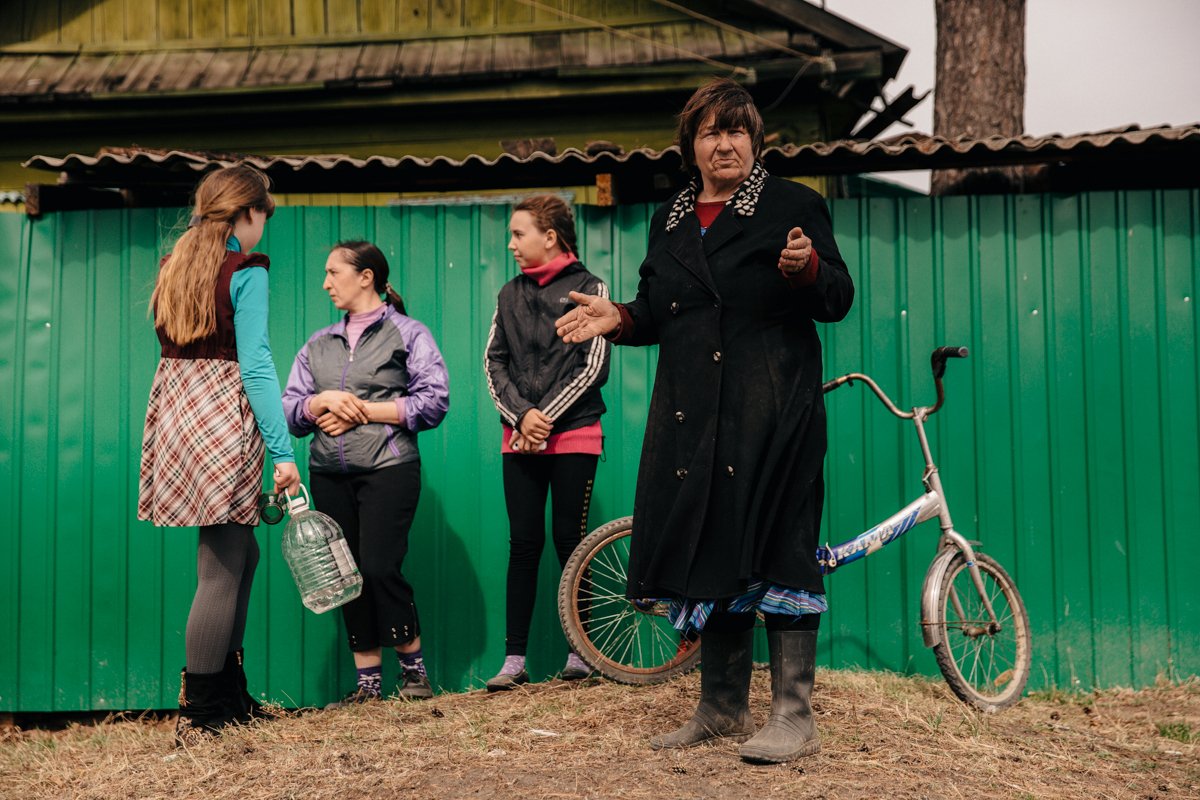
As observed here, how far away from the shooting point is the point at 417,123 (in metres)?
8.84

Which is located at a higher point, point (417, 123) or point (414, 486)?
point (417, 123)

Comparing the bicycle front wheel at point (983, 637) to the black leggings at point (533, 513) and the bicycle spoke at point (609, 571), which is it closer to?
the bicycle spoke at point (609, 571)

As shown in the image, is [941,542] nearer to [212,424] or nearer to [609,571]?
[609,571]

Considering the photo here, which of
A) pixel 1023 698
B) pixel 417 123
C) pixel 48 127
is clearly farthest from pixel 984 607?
pixel 48 127

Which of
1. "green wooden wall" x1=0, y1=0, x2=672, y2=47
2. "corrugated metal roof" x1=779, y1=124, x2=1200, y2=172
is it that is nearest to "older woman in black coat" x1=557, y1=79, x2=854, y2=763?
"corrugated metal roof" x1=779, y1=124, x2=1200, y2=172

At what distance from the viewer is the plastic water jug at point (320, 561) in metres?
4.57

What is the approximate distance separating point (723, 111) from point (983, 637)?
9.19 ft

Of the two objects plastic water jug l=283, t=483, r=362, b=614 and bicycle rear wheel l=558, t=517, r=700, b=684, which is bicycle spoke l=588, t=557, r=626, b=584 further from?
plastic water jug l=283, t=483, r=362, b=614

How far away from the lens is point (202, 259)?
162 inches

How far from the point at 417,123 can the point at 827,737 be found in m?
6.48

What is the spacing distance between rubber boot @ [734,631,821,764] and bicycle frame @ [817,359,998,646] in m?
1.08

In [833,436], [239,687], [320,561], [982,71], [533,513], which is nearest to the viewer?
[239,687]

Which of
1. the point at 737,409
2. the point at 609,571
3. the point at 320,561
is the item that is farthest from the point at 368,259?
the point at 737,409

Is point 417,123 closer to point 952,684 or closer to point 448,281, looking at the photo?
point 448,281
